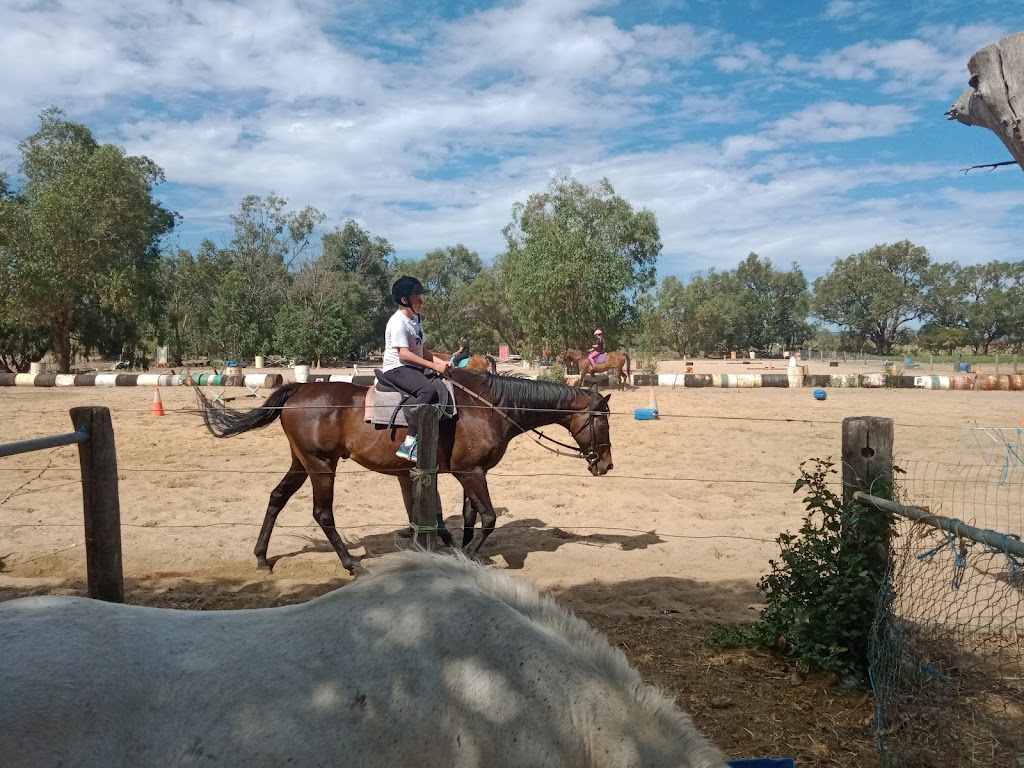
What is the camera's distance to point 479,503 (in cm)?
607

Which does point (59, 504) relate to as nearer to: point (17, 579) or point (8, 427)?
point (17, 579)

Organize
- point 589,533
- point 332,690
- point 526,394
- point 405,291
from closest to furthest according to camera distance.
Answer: point 332,690, point 405,291, point 526,394, point 589,533

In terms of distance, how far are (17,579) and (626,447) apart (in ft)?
27.4

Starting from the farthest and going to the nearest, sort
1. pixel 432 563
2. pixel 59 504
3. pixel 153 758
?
pixel 59 504 < pixel 432 563 < pixel 153 758

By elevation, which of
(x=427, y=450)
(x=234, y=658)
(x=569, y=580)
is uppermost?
(x=427, y=450)

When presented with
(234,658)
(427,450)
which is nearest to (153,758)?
(234,658)

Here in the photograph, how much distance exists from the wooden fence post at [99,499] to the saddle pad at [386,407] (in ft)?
8.76

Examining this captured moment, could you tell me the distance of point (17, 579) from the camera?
565 cm

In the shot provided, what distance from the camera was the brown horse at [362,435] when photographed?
616 centimetres

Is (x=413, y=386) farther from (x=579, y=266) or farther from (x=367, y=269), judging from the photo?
(x=367, y=269)

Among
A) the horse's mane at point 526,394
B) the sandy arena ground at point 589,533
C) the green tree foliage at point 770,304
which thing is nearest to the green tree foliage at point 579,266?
the sandy arena ground at point 589,533

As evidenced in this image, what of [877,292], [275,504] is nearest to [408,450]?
[275,504]

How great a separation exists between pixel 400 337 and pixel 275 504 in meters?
2.11

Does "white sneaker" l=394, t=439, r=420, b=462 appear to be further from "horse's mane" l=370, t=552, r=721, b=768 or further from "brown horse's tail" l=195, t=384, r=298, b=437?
"horse's mane" l=370, t=552, r=721, b=768
